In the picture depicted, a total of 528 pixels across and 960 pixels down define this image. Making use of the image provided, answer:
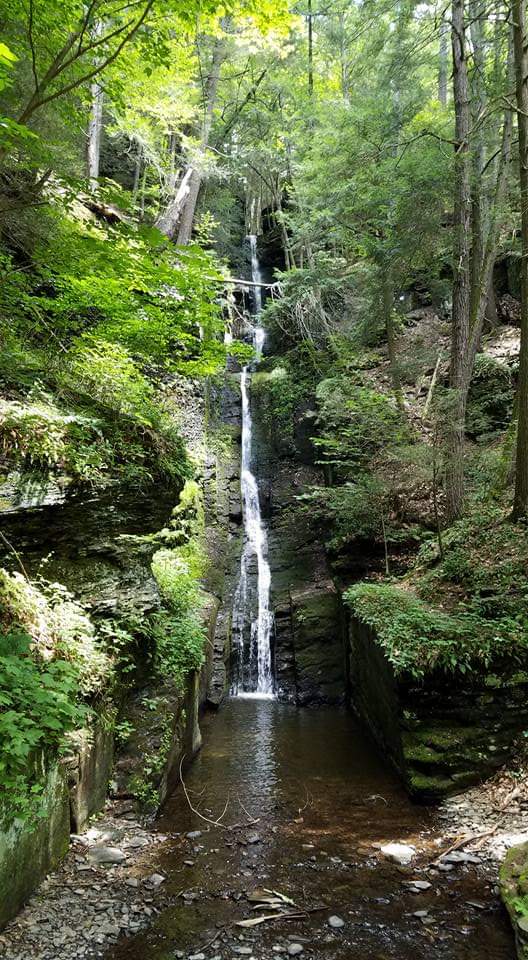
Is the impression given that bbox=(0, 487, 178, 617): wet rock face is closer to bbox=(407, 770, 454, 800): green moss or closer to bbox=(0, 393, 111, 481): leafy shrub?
bbox=(0, 393, 111, 481): leafy shrub

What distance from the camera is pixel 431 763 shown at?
528 cm

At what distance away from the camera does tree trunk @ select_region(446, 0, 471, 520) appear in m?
8.64

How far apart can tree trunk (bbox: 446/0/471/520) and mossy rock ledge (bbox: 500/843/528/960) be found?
18.7ft

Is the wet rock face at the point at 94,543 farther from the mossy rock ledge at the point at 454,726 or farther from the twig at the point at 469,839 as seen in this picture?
the twig at the point at 469,839

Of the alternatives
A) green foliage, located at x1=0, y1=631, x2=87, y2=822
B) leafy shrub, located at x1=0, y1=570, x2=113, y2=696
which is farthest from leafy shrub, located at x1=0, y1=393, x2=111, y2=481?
green foliage, located at x1=0, y1=631, x2=87, y2=822

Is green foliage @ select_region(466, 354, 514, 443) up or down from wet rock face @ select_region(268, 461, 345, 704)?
up

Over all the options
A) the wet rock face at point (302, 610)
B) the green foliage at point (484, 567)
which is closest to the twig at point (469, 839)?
the green foliage at point (484, 567)

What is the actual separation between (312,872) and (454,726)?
2206 millimetres

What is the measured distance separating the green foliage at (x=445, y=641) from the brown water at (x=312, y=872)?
1435 millimetres

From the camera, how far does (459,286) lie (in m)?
9.11

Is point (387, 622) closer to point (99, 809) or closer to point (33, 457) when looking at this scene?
point (99, 809)

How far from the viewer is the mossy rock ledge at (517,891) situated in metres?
3.04

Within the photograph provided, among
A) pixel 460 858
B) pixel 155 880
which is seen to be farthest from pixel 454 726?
pixel 155 880

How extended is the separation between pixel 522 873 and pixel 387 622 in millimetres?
3296
